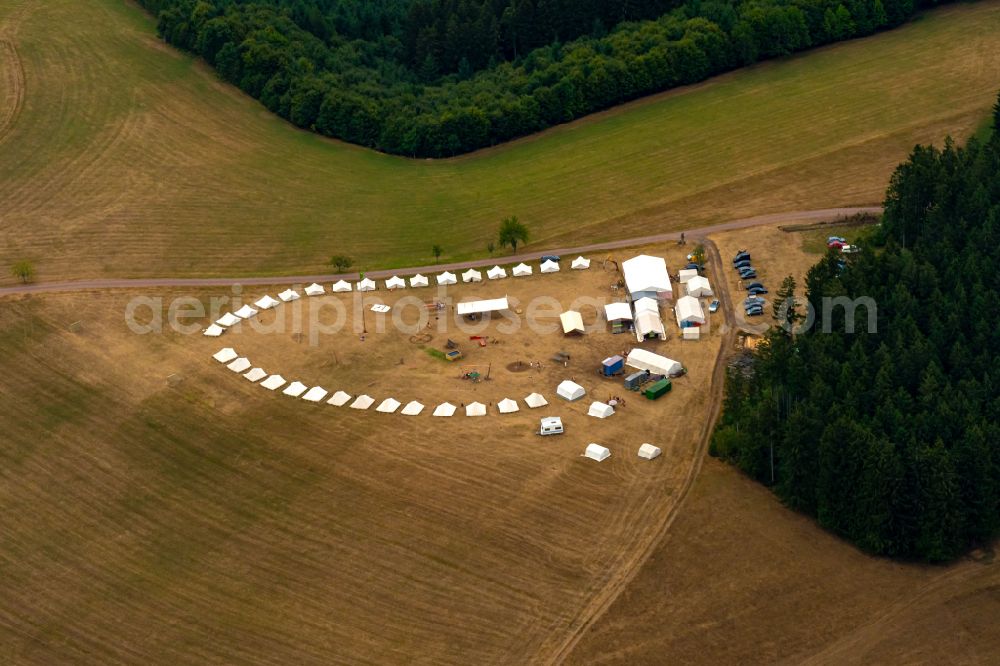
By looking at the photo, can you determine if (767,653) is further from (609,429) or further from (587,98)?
(587,98)

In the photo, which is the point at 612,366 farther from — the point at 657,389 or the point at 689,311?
the point at 689,311

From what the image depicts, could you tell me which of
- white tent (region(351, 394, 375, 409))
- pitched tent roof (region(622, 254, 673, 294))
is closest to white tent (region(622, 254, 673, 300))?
pitched tent roof (region(622, 254, 673, 294))

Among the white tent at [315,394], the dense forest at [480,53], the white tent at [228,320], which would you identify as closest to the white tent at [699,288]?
the white tent at [315,394]

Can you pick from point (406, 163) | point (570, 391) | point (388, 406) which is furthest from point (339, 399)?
point (406, 163)

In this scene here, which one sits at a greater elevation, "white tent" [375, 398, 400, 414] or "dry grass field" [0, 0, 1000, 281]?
"dry grass field" [0, 0, 1000, 281]

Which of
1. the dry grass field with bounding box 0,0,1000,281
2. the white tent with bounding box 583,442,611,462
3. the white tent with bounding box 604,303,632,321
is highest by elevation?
the dry grass field with bounding box 0,0,1000,281

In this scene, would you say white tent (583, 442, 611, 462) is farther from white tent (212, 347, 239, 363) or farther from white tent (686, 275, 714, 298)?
white tent (212, 347, 239, 363)

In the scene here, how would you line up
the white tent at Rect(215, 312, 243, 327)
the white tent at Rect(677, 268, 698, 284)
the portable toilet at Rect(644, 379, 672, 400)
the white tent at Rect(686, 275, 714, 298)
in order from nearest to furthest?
the portable toilet at Rect(644, 379, 672, 400), the white tent at Rect(686, 275, 714, 298), the white tent at Rect(215, 312, 243, 327), the white tent at Rect(677, 268, 698, 284)
